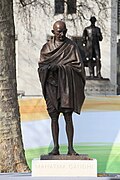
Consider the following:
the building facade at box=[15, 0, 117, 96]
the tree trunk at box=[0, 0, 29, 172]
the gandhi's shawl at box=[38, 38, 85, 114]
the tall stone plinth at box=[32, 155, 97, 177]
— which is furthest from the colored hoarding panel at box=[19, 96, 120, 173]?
the building facade at box=[15, 0, 117, 96]

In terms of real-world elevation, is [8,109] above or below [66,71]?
below

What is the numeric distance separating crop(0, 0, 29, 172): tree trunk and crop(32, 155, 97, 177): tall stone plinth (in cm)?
276

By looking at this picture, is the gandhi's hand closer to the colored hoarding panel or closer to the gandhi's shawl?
the gandhi's shawl

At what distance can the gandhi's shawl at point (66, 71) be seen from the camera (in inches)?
322

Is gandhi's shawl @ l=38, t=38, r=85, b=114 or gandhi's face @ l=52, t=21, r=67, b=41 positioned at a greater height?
gandhi's face @ l=52, t=21, r=67, b=41

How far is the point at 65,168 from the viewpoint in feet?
26.0

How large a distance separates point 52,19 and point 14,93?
20.1 metres

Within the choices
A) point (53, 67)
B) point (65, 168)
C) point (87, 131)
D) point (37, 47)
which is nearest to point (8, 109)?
point (87, 131)

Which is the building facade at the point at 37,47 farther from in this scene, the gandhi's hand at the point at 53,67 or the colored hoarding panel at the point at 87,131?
the gandhi's hand at the point at 53,67

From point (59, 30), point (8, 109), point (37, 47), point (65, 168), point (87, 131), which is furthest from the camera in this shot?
point (37, 47)

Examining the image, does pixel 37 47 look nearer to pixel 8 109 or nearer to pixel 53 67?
pixel 8 109

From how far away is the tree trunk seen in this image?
10719 mm

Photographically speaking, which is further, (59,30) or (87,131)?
(87,131)

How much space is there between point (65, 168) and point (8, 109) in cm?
311
